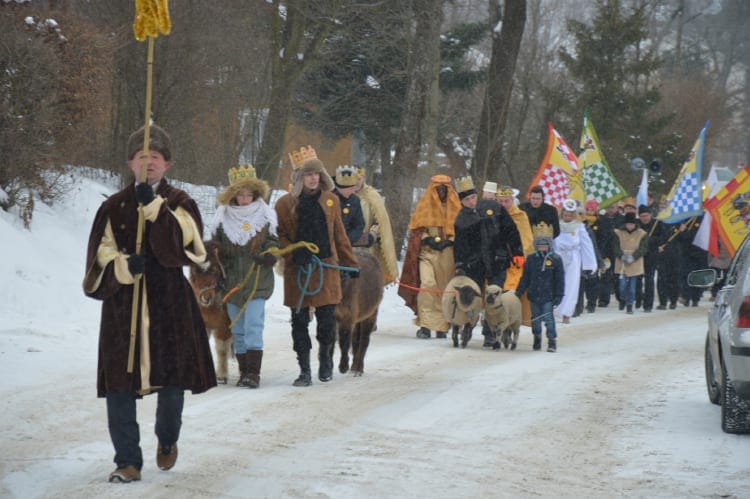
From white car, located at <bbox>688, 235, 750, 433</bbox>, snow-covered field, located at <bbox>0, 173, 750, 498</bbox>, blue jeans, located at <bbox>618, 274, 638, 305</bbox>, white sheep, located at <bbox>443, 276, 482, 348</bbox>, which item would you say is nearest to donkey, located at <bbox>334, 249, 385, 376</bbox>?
snow-covered field, located at <bbox>0, 173, 750, 498</bbox>

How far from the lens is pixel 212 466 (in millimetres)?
7129

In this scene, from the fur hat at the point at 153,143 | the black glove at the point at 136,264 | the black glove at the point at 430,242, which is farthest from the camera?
the black glove at the point at 430,242

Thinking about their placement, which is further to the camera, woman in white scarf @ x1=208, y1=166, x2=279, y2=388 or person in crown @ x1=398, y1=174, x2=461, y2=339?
person in crown @ x1=398, y1=174, x2=461, y2=339

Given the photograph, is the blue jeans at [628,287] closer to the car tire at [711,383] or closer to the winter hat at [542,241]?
the winter hat at [542,241]

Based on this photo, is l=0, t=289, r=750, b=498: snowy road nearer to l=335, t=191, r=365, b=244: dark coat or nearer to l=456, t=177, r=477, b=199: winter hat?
l=335, t=191, r=365, b=244: dark coat

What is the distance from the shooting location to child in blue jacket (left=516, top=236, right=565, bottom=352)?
15031 mm

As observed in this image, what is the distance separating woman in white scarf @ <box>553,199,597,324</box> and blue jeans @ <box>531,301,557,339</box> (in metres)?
4.58

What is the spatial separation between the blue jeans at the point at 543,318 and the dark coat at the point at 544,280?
0.06 meters

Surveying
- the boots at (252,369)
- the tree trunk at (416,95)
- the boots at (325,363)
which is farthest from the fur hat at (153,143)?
the tree trunk at (416,95)

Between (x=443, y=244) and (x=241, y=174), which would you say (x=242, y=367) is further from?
(x=443, y=244)

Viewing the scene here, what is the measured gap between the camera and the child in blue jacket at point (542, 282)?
592 inches

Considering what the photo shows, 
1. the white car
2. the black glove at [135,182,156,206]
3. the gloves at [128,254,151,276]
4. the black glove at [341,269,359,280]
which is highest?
the black glove at [135,182,156,206]

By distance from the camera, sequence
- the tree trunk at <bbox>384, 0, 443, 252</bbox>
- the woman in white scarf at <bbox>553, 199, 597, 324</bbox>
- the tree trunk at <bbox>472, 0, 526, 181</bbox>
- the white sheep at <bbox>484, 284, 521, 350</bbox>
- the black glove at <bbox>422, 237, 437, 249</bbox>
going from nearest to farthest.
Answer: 1. the white sheep at <bbox>484, 284, 521, 350</bbox>
2. the black glove at <bbox>422, 237, 437, 249</bbox>
3. the woman in white scarf at <bbox>553, 199, 597, 324</bbox>
4. the tree trunk at <bbox>384, 0, 443, 252</bbox>
5. the tree trunk at <bbox>472, 0, 526, 181</bbox>

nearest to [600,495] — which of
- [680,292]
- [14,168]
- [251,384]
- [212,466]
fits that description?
[212,466]
